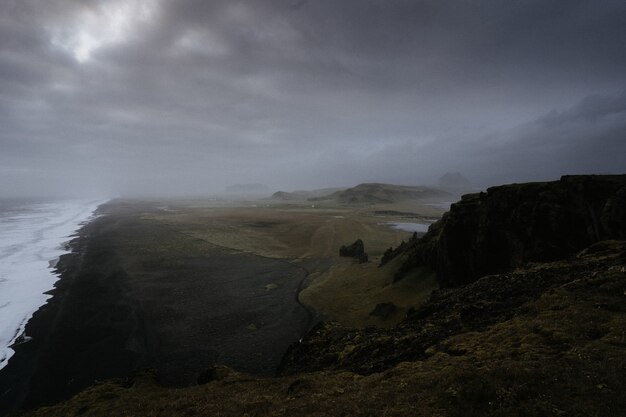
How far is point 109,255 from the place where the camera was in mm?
61281

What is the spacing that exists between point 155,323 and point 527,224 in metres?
34.2

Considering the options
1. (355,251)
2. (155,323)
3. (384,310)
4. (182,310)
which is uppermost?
(355,251)

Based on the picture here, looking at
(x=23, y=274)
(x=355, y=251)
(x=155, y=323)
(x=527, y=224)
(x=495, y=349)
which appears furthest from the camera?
(x=355, y=251)

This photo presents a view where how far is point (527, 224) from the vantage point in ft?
81.1

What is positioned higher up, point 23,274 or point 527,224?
point 527,224

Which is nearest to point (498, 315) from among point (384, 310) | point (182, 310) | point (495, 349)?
point (495, 349)

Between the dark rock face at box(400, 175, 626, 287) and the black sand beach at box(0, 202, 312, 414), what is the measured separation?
52.3ft

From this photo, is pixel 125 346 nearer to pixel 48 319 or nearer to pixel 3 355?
pixel 3 355

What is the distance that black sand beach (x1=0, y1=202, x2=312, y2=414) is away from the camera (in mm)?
24938

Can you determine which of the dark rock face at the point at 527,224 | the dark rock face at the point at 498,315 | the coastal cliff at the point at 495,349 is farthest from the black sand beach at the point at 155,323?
the dark rock face at the point at 527,224

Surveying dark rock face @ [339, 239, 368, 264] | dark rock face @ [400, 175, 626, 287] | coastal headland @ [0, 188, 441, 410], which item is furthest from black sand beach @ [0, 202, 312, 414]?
dark rock face @ [400, 175, 626, 287]

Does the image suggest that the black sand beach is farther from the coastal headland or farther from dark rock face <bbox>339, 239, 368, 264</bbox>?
dark rock face <bbox>339, 239, 368, 264</bbox>

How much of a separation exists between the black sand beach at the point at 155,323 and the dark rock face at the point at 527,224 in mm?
15932

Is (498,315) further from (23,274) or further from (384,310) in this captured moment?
(23,274)
